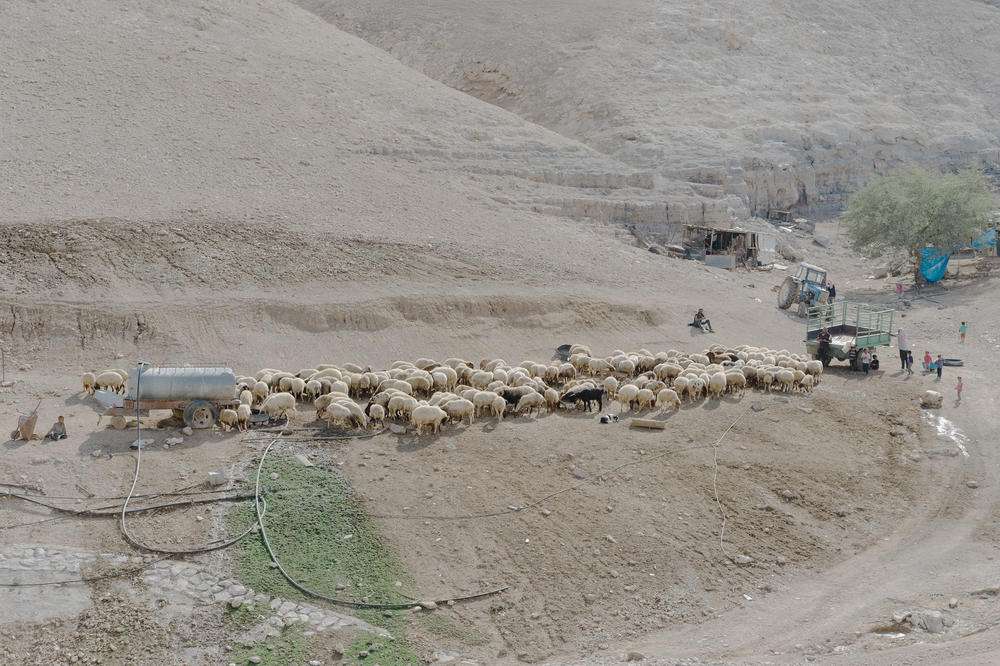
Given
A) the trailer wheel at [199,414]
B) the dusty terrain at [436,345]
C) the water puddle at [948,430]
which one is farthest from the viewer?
the water puddle at [948,430]

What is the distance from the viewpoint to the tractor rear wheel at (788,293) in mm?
28891

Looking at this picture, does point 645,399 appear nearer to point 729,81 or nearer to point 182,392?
point 182,392

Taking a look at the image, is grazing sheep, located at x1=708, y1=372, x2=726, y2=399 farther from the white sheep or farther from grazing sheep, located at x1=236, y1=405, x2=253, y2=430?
grazing sheep, located at x1=236, y1=405, x2=253, y2=430

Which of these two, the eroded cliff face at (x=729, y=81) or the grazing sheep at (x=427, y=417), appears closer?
the grazing sheep at (x=427, y=417)

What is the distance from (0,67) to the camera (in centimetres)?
3191

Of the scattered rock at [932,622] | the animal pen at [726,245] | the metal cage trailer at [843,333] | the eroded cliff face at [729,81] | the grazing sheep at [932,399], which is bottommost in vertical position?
the scattered rock at [932,622]

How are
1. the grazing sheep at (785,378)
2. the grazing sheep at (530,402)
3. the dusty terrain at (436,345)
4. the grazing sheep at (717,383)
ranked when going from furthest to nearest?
the grazing sheep at (785,378) < the grazing sheep at (717,383) < the grazing sheep at (530,402) < the dusty terrain at (436,345)

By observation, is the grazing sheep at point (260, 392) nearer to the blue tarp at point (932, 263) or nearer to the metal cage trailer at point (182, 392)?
the metal cage trailer at point (182, 392)

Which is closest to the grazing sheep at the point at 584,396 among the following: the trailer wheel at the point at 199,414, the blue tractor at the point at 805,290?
the trailer wheel at the point at 199,414

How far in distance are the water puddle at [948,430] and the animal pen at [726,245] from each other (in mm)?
14676

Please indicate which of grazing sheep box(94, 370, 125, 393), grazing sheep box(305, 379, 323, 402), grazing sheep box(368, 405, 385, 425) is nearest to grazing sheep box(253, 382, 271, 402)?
grazing sheep box(305, 379, 323, 402)

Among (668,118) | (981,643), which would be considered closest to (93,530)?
(981,643)

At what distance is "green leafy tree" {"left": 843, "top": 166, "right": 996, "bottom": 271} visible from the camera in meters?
32.7

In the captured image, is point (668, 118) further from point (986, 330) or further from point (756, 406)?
point (756, 406)
